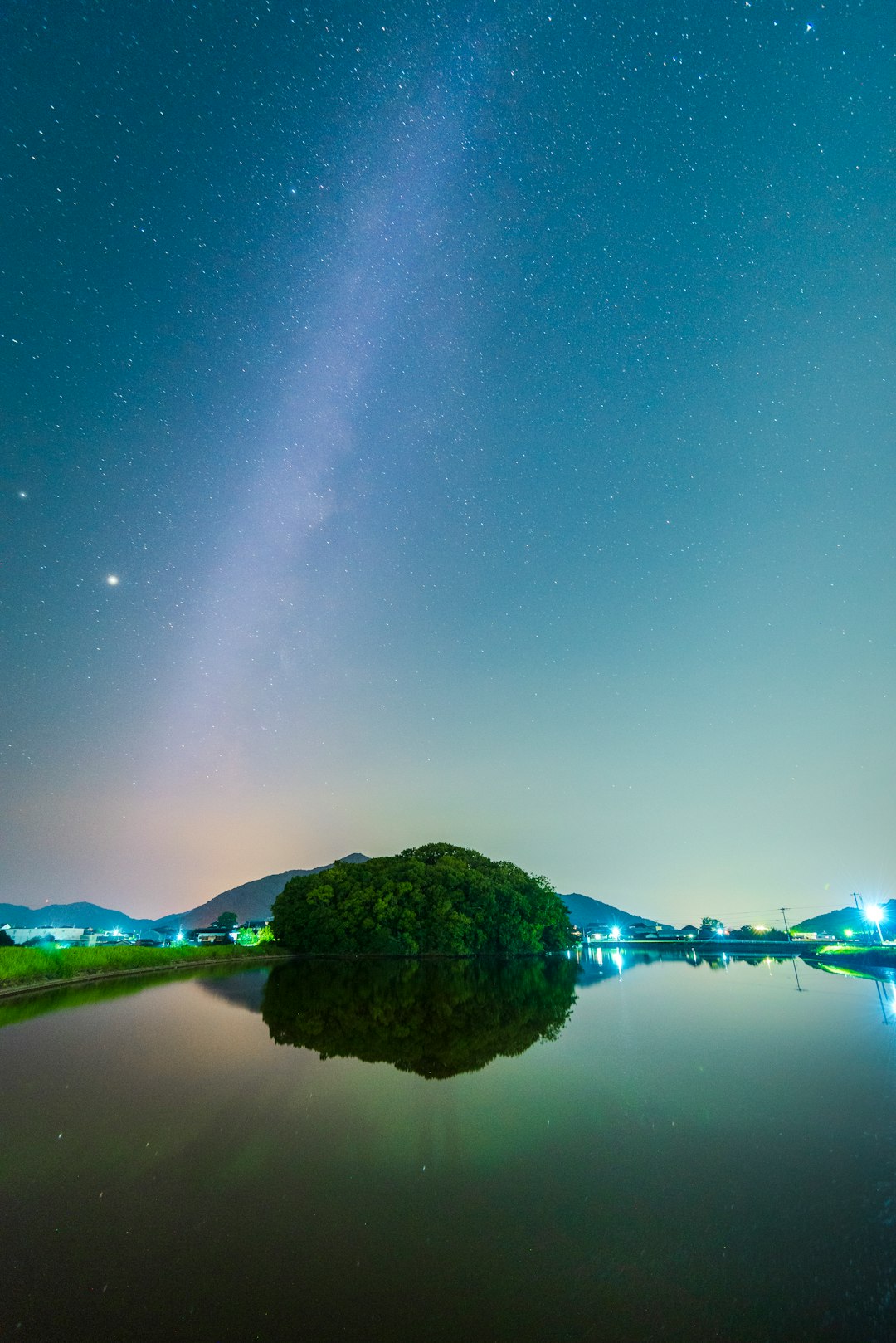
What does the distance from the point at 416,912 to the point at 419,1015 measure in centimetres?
3638

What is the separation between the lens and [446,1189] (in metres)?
6.12

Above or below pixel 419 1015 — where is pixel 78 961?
above

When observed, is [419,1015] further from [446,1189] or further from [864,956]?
[864,956]

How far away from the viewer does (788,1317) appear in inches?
165

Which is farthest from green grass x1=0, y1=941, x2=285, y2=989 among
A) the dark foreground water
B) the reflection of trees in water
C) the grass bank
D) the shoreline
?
the grass bank

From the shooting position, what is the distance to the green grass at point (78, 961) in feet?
71.2

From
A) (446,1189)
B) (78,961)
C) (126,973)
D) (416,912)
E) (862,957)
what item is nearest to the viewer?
(446,1189)

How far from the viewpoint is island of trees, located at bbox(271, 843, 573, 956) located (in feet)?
164

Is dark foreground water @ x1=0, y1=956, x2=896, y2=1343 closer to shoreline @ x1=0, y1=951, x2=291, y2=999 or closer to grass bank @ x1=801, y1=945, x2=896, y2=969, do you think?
shoreline @ x1=0, y1=951, x2=291, y2=999

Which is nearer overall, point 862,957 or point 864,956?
point 864,956

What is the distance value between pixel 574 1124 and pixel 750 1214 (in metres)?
2.95

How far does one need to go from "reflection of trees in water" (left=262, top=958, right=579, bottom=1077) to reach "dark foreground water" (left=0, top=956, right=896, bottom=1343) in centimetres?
24

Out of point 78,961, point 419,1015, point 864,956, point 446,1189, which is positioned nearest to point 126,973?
point 78,961

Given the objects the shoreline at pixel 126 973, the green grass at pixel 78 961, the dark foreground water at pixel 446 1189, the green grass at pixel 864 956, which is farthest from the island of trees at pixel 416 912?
the dark foreground water at pixel 446 1189
